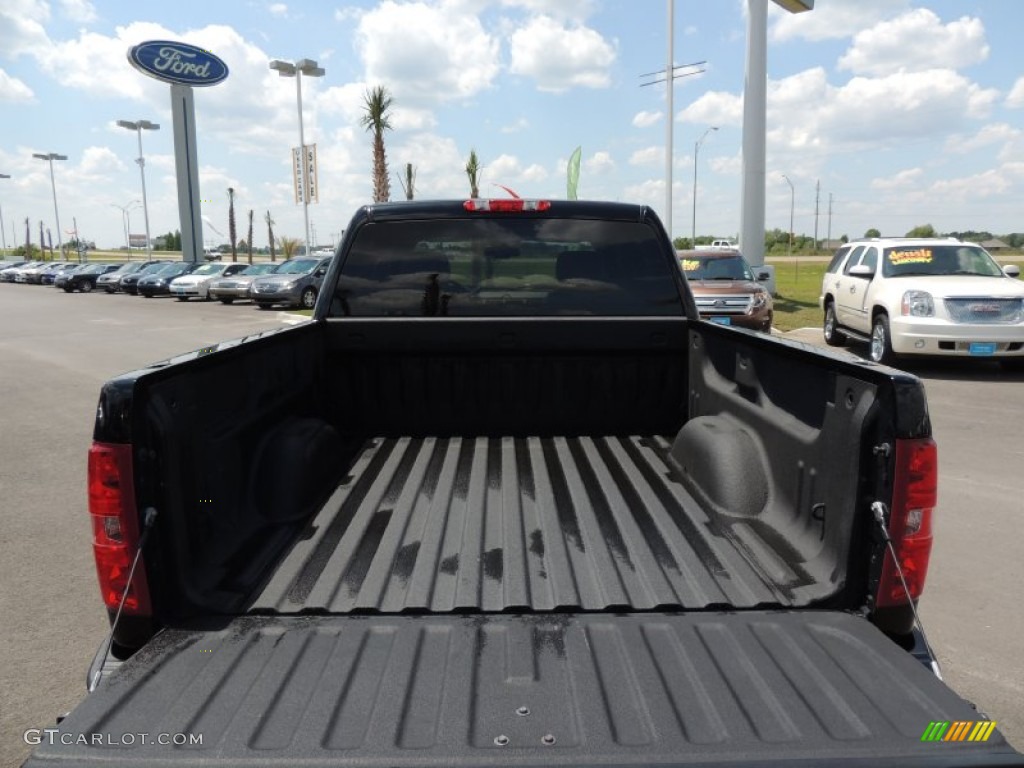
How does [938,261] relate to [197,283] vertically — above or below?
above

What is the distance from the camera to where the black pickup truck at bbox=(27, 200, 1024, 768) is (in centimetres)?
167

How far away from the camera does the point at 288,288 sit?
24.8m

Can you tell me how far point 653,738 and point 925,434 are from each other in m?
1.06

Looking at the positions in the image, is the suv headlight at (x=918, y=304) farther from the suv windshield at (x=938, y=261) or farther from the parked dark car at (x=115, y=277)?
the parked dark car at (x=115, y=277)

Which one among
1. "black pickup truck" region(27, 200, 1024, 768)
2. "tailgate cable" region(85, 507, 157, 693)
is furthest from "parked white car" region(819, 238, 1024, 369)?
"tailgate cable" region(85, 507, 157, 693)

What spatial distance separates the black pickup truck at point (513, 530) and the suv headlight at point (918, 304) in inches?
340

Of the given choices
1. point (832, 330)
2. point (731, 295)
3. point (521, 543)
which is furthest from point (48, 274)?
point (521, 543)

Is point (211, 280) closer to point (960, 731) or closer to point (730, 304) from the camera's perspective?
point (730, 304)

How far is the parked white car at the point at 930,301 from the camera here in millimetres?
10781

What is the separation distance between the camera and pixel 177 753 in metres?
1.57

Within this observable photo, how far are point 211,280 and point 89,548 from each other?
93.9ft

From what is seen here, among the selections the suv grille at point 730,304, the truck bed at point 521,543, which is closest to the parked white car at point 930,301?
the suv grille at point 730,304

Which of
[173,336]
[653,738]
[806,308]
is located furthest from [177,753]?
[806,308]

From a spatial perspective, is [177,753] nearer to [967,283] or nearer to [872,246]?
[967,283]
